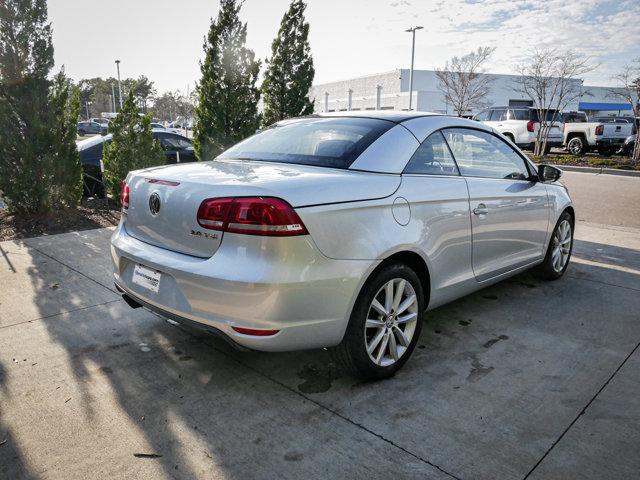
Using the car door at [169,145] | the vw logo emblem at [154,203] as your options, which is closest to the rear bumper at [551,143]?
the car door at [169,145]

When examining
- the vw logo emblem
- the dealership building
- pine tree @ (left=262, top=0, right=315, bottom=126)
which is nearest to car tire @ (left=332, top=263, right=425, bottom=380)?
the vw logo emblem

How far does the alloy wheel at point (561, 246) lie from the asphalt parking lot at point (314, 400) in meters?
0.71

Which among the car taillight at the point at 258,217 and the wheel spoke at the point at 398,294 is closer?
the car taillight at the point at 258,217

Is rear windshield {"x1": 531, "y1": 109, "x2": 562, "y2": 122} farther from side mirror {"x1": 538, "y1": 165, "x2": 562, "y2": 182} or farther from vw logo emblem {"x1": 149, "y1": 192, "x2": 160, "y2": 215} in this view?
vw logo emblem {"x1": 149, "y1": 192, "x2": 160, "y2": 215}

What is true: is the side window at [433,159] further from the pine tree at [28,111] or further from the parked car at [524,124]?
the parked car at [524,124]

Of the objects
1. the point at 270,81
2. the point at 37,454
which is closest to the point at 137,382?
the point at 37,454

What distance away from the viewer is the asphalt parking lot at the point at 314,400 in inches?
93.8

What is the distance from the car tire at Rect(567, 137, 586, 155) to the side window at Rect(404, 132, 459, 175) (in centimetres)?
2012

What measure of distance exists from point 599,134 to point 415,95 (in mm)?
27452

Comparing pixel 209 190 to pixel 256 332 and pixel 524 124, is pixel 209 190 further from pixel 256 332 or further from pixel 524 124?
pixel 524 124

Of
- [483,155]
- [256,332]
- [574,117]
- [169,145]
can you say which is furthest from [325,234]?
[574,117]

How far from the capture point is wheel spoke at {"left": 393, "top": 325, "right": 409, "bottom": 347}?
3173 millimetres

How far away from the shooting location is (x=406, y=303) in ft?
10.5

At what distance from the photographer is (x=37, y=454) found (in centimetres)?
241
